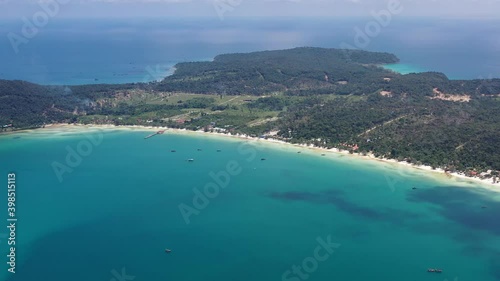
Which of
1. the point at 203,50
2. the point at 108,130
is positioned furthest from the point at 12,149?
the point at 203,50

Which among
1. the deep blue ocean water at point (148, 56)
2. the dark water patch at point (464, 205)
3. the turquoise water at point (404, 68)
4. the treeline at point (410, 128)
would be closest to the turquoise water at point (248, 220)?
the dark water patch at point (464, 205)

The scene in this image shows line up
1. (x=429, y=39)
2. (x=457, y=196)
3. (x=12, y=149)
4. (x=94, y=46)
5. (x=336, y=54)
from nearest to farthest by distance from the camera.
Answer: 1. (x=457, y=196)
2. (x=12, y=149)
3. (x=336, y=54)
4. (x=94, y=46)
5. (x=429, y=39)

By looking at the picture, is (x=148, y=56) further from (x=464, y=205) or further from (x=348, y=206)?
(x=464, y=205)

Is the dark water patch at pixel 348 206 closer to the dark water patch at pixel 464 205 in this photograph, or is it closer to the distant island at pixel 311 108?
the dark water patch at pixel 464 205

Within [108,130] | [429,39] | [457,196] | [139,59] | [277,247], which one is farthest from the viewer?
[429,39]

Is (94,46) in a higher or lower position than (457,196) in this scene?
higher

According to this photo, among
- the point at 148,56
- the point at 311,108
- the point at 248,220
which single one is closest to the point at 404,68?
the point at 311,108

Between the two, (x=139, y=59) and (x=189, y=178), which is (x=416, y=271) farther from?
(x=139, y=59)
